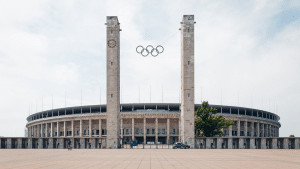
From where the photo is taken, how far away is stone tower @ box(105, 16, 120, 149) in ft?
182

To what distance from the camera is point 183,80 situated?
5609 cm

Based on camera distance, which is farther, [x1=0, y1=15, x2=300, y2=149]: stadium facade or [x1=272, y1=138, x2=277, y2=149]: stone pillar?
[x1=0, y1=15, x2=300, y2=149]: stadium facade

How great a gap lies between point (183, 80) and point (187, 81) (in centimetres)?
81

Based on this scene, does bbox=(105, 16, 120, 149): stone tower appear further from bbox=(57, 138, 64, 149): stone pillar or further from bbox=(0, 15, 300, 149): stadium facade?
bbox=(57, 138, 64, 149): stone pillar

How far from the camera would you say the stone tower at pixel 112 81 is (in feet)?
182

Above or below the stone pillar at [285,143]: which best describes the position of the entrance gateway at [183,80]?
above

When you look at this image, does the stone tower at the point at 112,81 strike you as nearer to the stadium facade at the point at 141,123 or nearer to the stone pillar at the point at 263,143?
the stadium facade at the point at 141,123

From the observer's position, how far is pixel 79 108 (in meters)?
104
